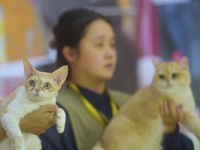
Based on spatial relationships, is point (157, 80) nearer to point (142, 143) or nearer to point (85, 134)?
point (142, 143)

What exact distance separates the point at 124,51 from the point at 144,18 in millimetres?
191

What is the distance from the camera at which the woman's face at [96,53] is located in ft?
4.25

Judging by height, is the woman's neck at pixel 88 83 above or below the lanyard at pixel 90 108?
above

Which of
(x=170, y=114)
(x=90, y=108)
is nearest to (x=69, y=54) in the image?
(x=90, y=108)

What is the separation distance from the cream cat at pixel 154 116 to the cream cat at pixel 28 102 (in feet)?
1.20

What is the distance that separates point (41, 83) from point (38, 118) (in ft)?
0.27

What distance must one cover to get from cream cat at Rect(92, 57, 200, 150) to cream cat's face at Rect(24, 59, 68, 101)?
387 mm

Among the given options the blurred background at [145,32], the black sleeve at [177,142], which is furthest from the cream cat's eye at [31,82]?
the blurred background at [145,32]

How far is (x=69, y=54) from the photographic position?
4.42 ft

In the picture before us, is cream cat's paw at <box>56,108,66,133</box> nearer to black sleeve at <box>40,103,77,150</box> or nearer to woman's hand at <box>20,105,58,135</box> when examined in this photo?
woman's hand at <box>20,105,58,135</box>

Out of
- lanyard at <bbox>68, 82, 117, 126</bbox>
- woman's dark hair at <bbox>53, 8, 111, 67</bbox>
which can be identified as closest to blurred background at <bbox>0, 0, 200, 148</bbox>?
woman's dark hair at <bbox>53, 8, 111, 67</bbox>

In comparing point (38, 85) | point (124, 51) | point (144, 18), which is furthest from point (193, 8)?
point (38, 85)

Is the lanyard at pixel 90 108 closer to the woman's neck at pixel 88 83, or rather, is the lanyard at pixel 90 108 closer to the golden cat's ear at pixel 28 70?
the woman's neck at pixel 88 83

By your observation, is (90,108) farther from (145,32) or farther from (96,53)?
(145,32)
